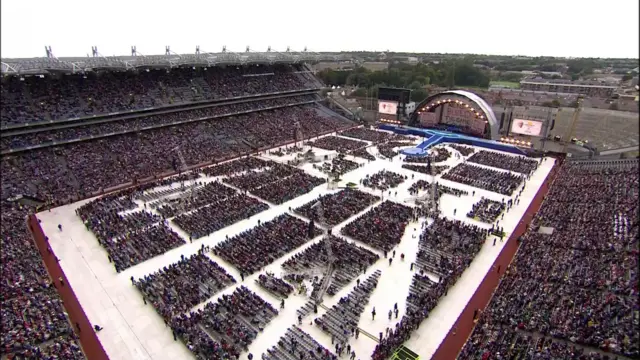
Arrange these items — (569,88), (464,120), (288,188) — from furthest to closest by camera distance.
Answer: (569,88)
(464,120)
(288,188)

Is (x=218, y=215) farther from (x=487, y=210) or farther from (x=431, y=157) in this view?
(x=431, y=157)

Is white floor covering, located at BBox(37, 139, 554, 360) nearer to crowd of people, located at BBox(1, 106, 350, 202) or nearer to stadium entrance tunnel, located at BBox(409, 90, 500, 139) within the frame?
crowd of people, located at BBox(1, 106, 350, 202)

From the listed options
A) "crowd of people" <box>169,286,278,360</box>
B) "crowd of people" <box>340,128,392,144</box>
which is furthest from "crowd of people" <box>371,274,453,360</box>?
"crowd of people" <box>340,128,392,144</box>

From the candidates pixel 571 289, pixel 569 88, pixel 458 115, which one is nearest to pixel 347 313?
pixel 571 289

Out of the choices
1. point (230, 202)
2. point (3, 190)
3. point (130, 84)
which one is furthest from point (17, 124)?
point (230, 202)

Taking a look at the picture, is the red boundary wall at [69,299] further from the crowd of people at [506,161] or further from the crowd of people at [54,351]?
the crowd of people at [506,161]

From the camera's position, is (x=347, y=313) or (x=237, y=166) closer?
(x=347, y=313)

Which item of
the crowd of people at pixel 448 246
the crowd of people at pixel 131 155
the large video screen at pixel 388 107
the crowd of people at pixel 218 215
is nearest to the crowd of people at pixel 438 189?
the crowd of people at pixel 448 246
